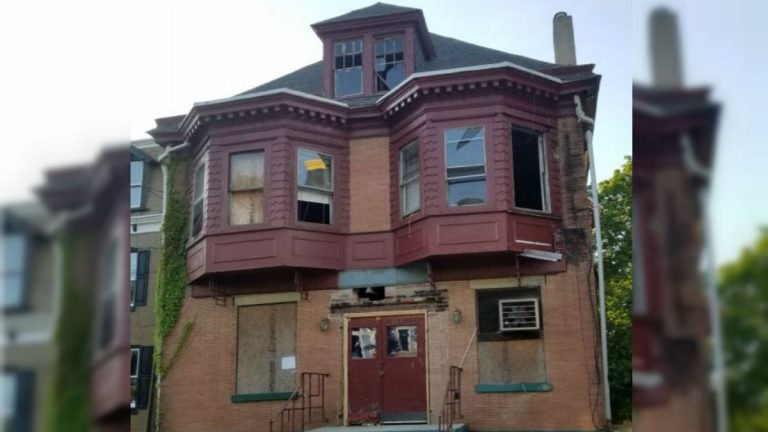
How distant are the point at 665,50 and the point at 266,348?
370 cm

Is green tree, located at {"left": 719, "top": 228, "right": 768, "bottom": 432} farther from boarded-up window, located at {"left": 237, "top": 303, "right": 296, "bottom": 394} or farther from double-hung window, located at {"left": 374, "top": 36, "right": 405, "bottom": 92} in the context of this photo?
double-hung window, located at {"left": 374, "top": 36, "right": 405, "bottom": 92}

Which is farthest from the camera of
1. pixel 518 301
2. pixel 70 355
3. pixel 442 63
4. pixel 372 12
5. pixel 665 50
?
pixel 372 12

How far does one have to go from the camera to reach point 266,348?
4664 millimetres

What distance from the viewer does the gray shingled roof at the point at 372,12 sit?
4875 mm

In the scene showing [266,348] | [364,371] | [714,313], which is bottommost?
[364,371]

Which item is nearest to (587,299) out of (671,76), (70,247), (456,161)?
(456,161)

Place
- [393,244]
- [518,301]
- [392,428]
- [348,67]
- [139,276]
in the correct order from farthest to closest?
[348,67], [393,244], [518,301], [392,428], [139,276]

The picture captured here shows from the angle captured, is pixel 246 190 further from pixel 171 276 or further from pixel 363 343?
pixel 363 343

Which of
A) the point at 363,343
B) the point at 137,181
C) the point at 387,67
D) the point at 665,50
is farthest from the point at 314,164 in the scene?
the point at 665,50

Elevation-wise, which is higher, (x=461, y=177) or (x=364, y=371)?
(x=461, y=177)

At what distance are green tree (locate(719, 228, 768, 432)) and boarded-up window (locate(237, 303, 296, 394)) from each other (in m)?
3.55

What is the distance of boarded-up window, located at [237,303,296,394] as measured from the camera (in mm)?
4555

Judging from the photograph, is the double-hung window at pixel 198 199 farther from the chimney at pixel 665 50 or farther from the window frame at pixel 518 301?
the chimney at pixel 665 50

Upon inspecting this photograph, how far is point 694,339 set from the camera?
1.47 metres
